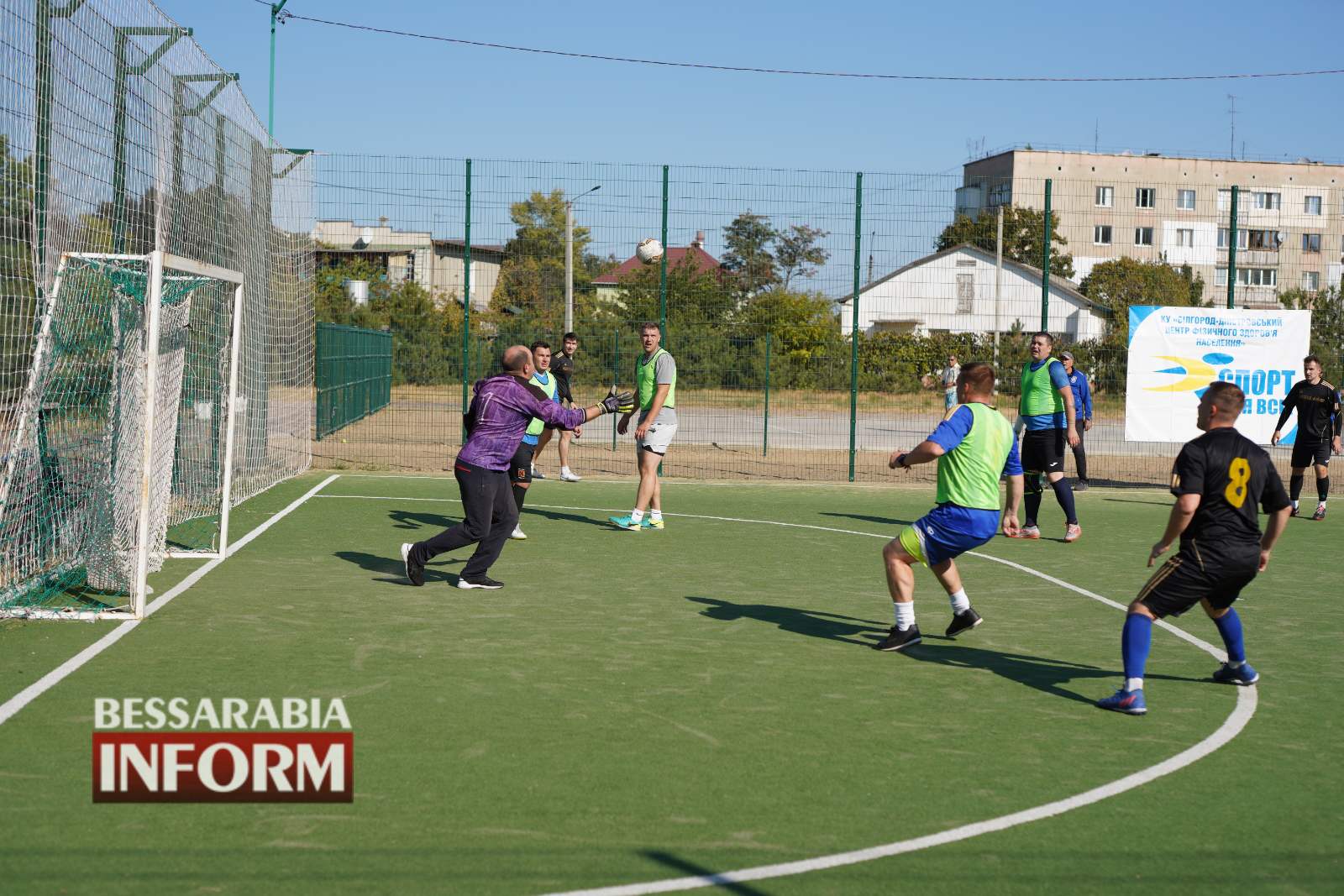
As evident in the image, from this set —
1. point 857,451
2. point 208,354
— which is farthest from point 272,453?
point 857,451

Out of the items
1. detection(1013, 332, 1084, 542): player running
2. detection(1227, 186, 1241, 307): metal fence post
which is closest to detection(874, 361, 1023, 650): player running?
detection(1013, 332, 1084, 542): player running

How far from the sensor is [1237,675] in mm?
7652

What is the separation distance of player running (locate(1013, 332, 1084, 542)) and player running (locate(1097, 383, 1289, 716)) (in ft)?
21.7

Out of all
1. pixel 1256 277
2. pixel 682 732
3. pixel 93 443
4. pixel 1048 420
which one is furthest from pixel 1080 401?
pixel 1256 277

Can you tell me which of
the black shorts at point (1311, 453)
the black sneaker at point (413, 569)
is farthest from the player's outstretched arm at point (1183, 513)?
the black shorts at point (1311, 453)

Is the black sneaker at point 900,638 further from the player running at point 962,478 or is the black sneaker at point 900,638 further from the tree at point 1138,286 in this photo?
the tree at point 1138,286

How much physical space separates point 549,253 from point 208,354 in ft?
39.9

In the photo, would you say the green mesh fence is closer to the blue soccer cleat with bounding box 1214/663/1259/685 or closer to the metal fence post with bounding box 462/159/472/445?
the metal fence post with bounding box 462/159/472/445

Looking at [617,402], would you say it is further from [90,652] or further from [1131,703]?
[1131,703]

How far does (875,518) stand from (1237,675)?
26.4 ft

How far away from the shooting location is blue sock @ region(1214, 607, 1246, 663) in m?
7.47

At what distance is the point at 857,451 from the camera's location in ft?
83.5

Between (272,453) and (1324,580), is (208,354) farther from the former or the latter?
(1324,580)

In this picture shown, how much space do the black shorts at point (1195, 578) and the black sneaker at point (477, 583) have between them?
502cm
